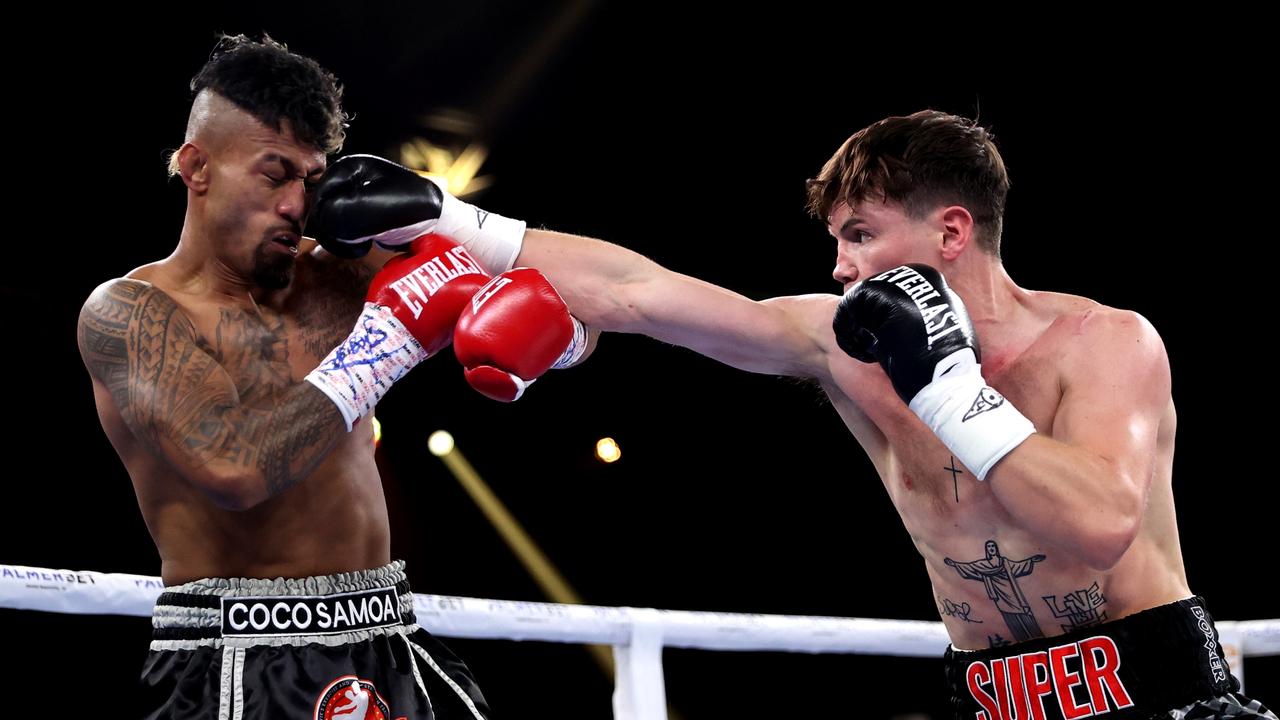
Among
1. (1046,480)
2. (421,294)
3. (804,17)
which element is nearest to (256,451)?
(421,294)

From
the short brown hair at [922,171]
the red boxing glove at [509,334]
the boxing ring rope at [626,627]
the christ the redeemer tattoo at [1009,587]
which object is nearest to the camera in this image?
the red boxing glove at [509,334]

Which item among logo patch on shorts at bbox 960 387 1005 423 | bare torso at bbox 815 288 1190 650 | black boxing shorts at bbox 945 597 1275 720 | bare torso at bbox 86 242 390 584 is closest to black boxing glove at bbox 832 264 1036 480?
logo patch on shorts at bbox 960 387 1005 423

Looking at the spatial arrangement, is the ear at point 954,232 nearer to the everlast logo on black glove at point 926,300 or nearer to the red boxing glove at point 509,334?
the everlast logo on black glove at point 926,300

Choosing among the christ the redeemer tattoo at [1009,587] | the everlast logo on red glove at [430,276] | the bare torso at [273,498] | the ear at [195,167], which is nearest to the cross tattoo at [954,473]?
the christ the redeemer tattoo at [1009,587]

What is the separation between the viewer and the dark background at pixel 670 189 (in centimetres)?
508

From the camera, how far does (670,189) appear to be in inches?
255

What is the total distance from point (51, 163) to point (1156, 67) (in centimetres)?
525

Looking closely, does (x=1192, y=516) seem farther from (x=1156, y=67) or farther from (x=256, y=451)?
(x=256, y=451)

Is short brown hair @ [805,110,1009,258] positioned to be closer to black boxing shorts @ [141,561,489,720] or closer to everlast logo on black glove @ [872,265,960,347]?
everlast logo on black glove @ [872,265,960,347]

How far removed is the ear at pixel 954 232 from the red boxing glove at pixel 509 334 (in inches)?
30.0

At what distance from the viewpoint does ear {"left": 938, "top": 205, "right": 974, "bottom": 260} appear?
79.6 inches

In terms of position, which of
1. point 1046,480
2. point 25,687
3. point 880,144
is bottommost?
point 1046,480

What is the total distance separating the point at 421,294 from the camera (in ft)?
5.49

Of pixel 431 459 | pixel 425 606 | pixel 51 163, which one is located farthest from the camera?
pixel 431 459
